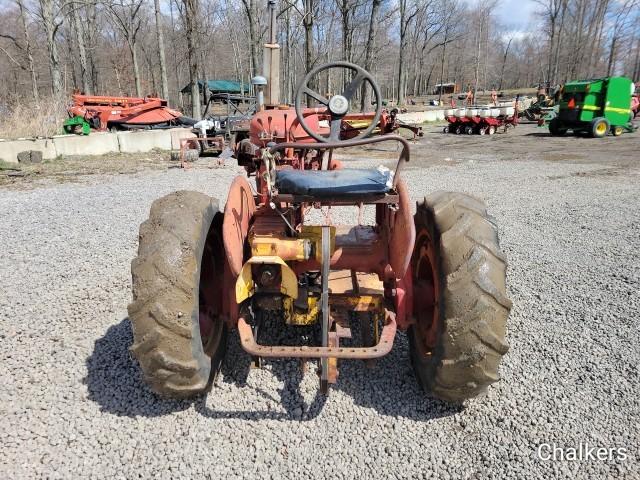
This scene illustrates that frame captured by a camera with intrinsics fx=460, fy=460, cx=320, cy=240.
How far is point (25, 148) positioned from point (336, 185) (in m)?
12.2

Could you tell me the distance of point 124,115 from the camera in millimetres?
16703

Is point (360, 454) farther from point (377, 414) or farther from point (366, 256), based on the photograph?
point (366, 256)

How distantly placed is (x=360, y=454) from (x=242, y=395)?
0.79 meters

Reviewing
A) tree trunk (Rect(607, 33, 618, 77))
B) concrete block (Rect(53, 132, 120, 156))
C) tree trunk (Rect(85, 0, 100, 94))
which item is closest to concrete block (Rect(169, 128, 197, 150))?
concrete block (Rect(53, 132, 120, 156))

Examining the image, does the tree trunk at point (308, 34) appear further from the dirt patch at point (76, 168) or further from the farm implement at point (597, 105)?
the farm implement at point (597, 105)

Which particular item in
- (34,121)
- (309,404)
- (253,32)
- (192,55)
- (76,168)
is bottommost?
(309,404)

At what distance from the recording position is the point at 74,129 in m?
15.0

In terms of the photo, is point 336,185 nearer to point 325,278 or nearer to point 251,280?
point 325,278

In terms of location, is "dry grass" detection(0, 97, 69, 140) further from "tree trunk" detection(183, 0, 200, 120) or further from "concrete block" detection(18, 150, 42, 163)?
"tree trunk" detection(183, 0, 200, 120)

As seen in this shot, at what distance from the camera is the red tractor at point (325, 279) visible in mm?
2238

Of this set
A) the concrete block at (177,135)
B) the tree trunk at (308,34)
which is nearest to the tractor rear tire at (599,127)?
the tree trunk at (308,34)

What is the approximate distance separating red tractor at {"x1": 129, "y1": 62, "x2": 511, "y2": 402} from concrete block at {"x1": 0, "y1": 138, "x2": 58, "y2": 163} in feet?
36.3

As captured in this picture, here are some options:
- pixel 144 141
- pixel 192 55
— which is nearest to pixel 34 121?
pixel 144 141

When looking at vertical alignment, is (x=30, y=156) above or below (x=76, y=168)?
above
